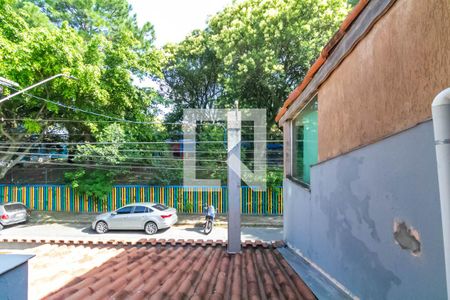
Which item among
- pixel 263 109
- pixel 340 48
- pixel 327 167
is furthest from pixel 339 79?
pixel 263 109

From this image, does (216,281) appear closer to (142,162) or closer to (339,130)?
(339,130)

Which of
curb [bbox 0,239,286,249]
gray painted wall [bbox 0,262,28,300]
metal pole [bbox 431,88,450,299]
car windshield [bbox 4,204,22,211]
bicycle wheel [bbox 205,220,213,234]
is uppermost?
metal pole [bbox 431,88,450,299]

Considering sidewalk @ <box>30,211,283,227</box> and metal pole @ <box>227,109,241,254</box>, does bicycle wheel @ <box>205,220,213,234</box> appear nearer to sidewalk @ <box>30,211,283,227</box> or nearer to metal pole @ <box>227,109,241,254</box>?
sidewalk @ <box>30,211,283,227</box>

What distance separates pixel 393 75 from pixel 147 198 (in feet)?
42.9

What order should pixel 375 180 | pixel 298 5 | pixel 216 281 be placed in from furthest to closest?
pixel 298 5 → pixel 216 281 → pixel 375 180

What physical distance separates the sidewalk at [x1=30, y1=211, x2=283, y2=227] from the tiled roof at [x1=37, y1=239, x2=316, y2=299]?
7489mm

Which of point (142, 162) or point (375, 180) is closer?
point (375, 180)

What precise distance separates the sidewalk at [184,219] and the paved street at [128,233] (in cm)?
40

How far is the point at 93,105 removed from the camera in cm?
1281

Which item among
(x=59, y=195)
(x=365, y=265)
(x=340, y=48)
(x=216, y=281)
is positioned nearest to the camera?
(x=365, y=265)

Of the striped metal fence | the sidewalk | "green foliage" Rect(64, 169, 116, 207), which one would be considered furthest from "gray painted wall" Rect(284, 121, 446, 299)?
"green foliage" Rect(64, 169, 116, 207)

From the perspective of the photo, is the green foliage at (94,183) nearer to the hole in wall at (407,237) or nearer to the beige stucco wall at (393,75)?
the beige stucco wall at (393,75)

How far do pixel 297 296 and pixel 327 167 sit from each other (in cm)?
124

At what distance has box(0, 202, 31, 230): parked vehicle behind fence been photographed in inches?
417
